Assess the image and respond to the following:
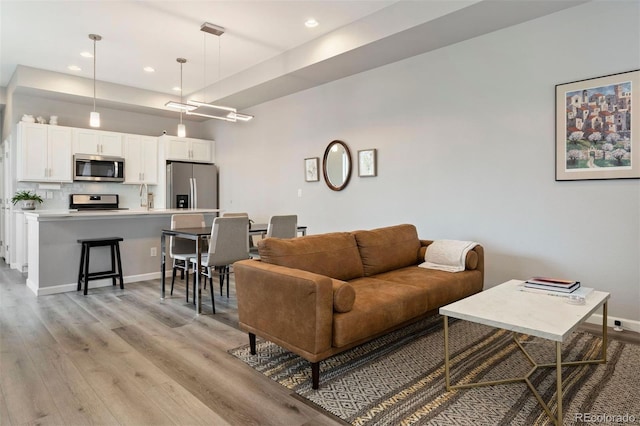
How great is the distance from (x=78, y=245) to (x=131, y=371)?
2.80m

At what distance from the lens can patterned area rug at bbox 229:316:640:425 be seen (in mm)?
1877

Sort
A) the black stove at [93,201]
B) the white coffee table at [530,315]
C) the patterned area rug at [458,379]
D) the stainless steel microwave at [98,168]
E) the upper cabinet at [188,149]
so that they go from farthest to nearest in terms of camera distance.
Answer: the upper cabinet at [188,149] < the black stove at [93,201] < the stainless steel microwave at [98,168] < the patterned area rug at [458,379] < the white coffee table at [530,315]

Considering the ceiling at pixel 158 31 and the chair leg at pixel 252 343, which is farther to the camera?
the ceiling at pixel 158 31

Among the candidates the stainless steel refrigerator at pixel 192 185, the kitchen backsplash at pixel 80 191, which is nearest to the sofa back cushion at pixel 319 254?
the stainless steel refrigerator at pixel 192 185

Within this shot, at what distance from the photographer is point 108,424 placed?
181 cm

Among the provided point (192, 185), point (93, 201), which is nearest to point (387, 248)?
point (192, 185)

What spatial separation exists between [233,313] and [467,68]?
3.50 metres

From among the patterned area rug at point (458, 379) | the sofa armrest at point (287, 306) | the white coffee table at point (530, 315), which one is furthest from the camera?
the sofa armrest at point (287, 306)

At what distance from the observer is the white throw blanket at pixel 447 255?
3301mm

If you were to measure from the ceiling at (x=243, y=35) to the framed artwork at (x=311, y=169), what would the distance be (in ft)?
3.60

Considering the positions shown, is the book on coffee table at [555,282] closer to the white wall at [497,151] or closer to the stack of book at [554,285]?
the stack of book at [554,285]

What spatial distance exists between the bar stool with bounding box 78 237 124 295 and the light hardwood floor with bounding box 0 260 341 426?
597 mm

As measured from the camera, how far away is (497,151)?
3.69 meters
